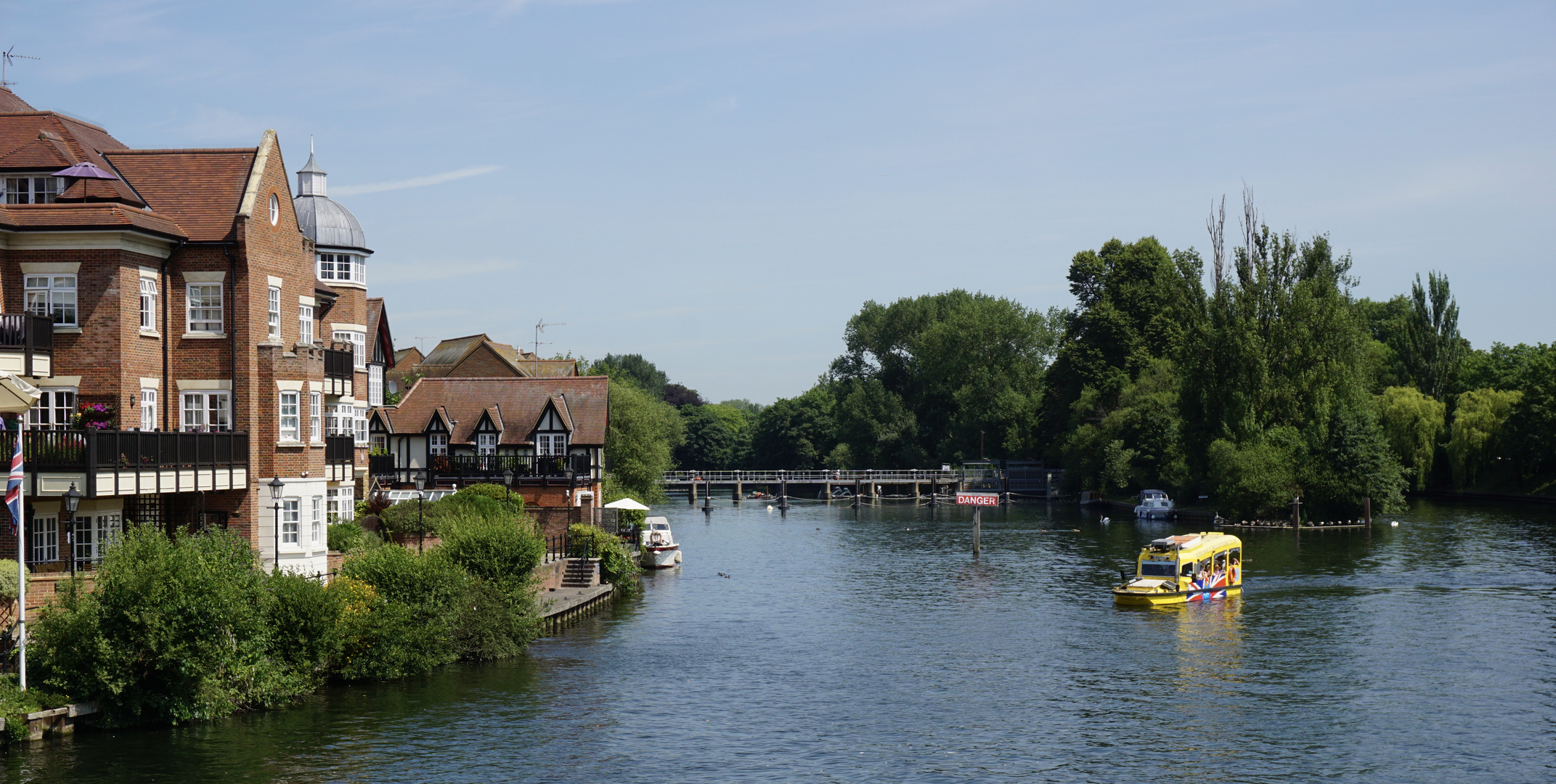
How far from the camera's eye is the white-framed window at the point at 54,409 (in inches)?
1443

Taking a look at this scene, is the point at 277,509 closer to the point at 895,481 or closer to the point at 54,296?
the point at 54,296

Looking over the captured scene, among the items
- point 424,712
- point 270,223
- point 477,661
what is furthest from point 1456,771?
point 270,223

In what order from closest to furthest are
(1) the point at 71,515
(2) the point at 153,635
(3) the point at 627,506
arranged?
(2) the point at 153,635 → (1) the point at 71,515 → (3) the point at 627,506

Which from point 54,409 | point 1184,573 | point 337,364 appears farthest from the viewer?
point 1184,573

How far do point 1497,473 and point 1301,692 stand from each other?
81925mm

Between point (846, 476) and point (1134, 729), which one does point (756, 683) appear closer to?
point (1134, 729)

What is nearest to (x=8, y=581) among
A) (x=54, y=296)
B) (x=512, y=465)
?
(x=54, y=296)

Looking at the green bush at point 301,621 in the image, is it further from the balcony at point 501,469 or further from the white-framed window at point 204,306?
the balcony at point 501,469

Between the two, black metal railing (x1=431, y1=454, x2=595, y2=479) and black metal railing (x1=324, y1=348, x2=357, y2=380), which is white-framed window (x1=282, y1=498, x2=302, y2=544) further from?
black metal railing (x1=431, y1=454, x2=595, y2=479)

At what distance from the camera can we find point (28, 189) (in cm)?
3791

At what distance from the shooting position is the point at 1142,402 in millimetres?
115500

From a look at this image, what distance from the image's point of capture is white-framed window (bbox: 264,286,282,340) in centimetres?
4103

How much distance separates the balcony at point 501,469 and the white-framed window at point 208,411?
32.3 metres

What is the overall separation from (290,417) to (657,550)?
108ft
